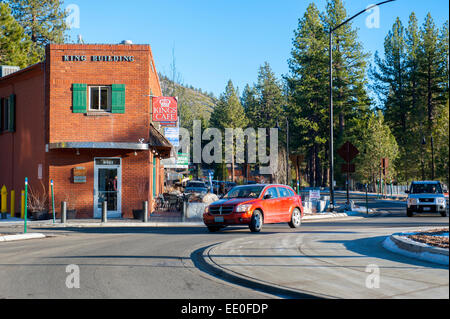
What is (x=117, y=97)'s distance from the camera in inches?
969

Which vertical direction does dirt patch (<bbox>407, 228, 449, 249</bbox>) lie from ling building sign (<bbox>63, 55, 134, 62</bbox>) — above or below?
below

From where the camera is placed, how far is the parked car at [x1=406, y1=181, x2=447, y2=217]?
2592 centimetres

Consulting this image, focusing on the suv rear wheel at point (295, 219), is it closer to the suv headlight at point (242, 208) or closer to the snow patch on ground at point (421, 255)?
the suv headlight at point (242, 208)

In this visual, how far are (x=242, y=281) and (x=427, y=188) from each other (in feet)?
70.1

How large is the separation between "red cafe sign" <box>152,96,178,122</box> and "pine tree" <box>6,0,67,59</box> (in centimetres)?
3278

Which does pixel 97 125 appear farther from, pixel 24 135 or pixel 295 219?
pixel 295 219

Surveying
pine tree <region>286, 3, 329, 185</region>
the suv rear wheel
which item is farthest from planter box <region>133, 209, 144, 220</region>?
pine tree <region>286, 3, 329, 185</region>

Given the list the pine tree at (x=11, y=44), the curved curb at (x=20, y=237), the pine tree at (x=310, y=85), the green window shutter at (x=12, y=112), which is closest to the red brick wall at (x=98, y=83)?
the green window shutter at (x=12, y=112)

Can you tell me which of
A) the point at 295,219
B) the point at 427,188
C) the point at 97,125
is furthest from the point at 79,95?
the point at 427,188

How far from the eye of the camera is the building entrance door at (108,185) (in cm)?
2472

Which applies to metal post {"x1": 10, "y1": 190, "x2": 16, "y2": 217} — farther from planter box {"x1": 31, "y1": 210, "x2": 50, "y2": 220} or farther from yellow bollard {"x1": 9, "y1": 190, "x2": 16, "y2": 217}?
planter box {"x1": 31, "y1": 210, "x2": 50, "y2": 220}

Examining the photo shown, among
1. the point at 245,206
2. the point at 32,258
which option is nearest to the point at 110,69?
the point at 245,206

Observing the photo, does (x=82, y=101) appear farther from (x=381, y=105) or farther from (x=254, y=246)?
(x=381, y=105)

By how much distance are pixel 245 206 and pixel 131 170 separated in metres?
9.62
